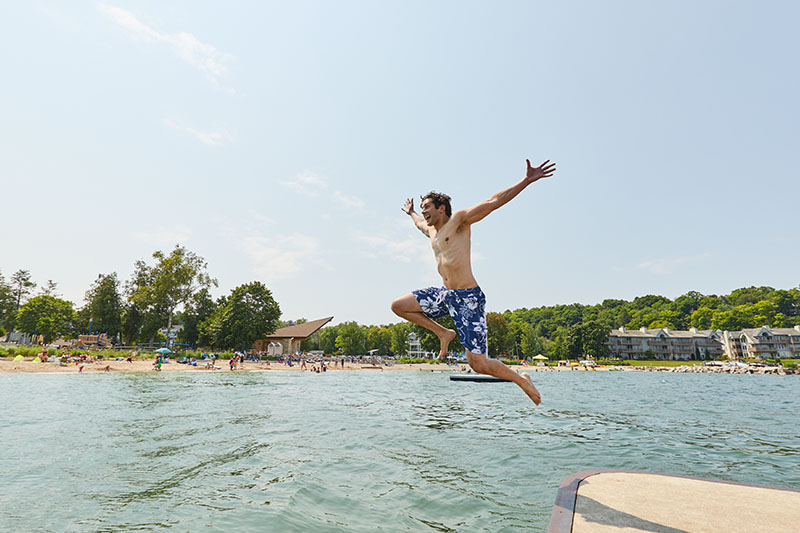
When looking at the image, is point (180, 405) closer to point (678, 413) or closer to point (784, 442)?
point (784, 442)

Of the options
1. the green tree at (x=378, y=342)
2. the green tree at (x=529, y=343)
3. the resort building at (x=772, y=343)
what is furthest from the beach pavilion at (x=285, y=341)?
the resort building at (x=772, y=343)

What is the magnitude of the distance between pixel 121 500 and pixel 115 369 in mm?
40242

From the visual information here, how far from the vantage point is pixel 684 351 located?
103 m

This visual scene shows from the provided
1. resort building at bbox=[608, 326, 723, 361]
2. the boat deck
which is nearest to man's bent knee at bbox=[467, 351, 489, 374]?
the boat deck

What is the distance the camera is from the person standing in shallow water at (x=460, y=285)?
4.21 metres

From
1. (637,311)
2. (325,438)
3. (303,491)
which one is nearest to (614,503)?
(303,491)

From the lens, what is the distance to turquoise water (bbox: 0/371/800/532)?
15.9ft

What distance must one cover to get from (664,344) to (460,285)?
12276cm

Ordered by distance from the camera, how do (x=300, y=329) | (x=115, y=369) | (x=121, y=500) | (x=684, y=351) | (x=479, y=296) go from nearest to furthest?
(x=479, y=296), (x=121, y=500), (x=115, y=369), (x=300, y=329), (x=684, y=351)

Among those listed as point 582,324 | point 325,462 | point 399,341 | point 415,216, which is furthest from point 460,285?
point 582,324

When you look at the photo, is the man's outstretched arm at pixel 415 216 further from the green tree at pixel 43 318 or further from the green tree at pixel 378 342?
the green tree at pixel 378 342

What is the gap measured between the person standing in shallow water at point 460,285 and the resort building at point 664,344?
369ft

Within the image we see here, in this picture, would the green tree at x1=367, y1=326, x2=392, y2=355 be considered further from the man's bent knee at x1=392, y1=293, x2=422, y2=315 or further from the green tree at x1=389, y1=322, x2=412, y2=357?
the man's bent knee at x1=392, y1=293, x2=422, y2=315

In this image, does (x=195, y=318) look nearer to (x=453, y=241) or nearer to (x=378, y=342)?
(x=378, y=342)
